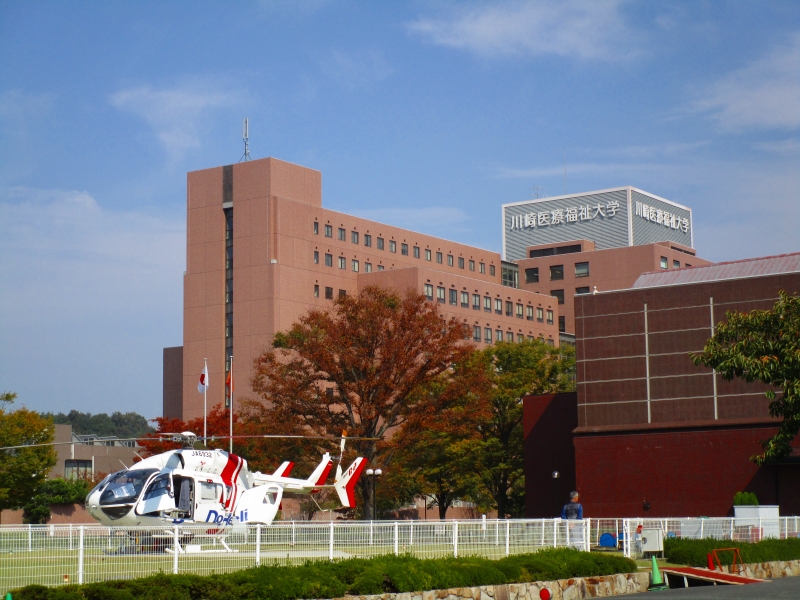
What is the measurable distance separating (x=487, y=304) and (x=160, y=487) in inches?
3191

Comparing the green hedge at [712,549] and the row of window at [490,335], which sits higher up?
the row of window at [490,335]

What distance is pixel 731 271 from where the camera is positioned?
153ft

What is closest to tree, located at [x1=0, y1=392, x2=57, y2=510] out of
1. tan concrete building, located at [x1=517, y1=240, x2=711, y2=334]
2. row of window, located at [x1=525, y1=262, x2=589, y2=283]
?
tan concrete building, located at [x1=517, y1=240, x2=711, y2=334]

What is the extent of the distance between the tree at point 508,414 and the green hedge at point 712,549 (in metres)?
36.7

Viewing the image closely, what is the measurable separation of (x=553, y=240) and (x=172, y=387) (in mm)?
58565

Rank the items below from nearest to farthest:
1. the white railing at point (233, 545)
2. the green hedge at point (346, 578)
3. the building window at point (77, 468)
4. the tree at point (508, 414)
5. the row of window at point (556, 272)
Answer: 1. the green hedge at point (346, 578)
2. the white railing at point (233, 545)
3. the tree at point (508, 414)
4. the building window at point (77, 468)
5. the row of window at point (556, 272)

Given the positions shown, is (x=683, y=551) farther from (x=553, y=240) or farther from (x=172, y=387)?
(x=553, y=240)

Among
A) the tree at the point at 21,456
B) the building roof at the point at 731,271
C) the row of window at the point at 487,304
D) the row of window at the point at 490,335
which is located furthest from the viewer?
the row of window at the point at 490,335

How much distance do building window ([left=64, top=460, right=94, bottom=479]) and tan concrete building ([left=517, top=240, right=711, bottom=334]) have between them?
177 feet

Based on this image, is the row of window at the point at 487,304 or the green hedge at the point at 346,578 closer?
the green hedge at the point at 346,578

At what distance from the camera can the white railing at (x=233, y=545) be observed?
56.5 feet

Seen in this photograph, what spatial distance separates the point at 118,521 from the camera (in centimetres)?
2991

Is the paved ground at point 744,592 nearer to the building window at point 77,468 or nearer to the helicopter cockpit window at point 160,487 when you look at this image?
the helicopter cockpit window at point 160,487

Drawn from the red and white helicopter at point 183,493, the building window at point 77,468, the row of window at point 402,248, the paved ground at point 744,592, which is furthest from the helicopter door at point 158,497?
the row of window at point 402,248
